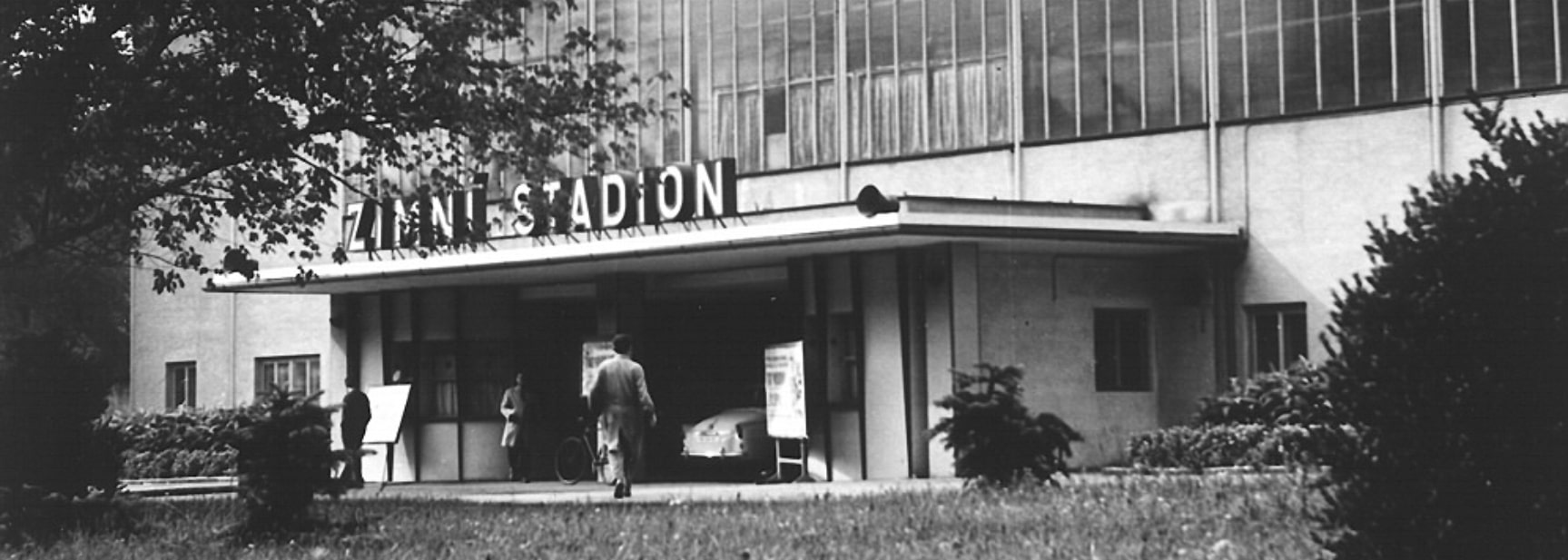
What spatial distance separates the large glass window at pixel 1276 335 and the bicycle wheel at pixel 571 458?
9.43 m

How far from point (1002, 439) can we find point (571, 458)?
13264 millimetres

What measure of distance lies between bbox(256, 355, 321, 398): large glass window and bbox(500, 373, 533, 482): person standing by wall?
24.0 feet

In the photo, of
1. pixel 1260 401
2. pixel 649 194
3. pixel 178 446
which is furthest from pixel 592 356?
pixel 178 446

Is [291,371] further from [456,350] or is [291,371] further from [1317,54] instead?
[1317,54]

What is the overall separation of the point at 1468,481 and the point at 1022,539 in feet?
15.5

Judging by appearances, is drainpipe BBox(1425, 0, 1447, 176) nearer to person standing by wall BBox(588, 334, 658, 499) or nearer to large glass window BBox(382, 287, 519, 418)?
person standing by wall BBox(588, 334, 658, 499)

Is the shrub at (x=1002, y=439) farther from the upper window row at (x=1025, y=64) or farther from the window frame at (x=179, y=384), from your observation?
the window frame at (x=179, y=384)

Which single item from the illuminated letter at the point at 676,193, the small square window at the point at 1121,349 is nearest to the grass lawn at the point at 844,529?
the small square window at the point at 1121,349

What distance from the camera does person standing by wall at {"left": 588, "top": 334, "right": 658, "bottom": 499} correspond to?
71.4 feet

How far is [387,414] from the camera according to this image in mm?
32125

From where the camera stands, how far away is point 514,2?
21531 mm

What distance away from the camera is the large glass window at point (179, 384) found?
1663 inches

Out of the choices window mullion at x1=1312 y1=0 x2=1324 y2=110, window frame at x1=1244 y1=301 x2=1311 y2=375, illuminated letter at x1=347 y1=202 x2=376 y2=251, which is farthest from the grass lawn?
illuminated letter at x1=347 y1=202 x2=376 y2=251

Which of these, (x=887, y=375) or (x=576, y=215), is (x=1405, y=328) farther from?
(x=576, y=215)
